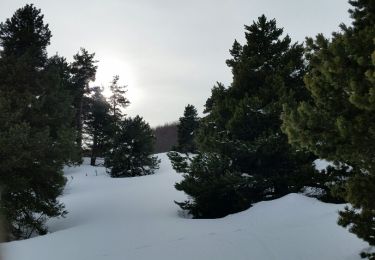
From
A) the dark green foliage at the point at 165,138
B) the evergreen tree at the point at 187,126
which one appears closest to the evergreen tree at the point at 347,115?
the evergreen tree at the point at 187,126

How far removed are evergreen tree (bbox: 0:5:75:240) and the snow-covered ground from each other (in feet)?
5.75

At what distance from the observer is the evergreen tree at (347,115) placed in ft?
21.4

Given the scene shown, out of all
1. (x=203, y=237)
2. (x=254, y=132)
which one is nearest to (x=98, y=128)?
(x=254, y=132)

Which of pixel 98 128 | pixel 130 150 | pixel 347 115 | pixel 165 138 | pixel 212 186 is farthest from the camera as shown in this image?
pixel 165 138

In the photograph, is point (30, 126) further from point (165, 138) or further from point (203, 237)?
point (165, 138)

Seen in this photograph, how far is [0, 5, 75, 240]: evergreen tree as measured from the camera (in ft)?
44.3

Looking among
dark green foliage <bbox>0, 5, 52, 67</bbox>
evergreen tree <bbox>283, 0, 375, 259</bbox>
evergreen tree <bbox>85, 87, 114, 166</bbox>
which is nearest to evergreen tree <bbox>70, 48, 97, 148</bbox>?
evergreen tree <bbox>85, 87, 114, 166</bbox>

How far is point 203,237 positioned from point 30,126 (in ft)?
26.0

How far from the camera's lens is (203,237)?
11.5 meters

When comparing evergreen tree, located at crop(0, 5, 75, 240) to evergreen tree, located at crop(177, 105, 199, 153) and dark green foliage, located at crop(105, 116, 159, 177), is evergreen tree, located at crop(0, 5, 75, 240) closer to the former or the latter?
dark green foliage, located at crop(105, 116, 159, 177)

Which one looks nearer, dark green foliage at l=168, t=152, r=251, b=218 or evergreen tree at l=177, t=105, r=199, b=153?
dark green foliage at l=168, t=152, r=251, b=218

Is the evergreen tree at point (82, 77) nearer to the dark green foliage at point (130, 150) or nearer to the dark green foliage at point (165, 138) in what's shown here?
the dark green foliage at point (130, 150)

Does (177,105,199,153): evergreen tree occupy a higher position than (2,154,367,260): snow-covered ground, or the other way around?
(177,105,199,153): evergreen tree

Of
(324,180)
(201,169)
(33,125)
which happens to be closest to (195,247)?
(201,169)
